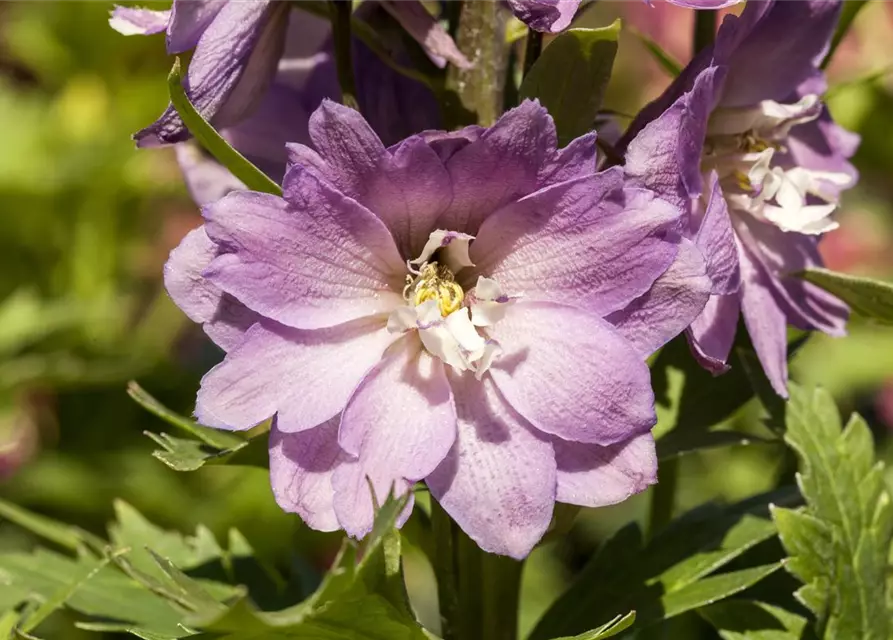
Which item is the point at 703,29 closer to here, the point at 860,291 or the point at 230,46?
the point at 860,291

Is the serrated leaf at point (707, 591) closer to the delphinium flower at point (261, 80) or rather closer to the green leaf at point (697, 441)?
the green leaf at point (697, 441)

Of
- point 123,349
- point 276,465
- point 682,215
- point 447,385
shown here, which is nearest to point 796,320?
point 682,215

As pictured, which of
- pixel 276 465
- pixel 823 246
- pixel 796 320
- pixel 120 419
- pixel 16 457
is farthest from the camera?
pixel 823 246

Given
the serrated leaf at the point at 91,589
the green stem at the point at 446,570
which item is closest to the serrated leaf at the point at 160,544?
the serrated leaf at the point at 91,589

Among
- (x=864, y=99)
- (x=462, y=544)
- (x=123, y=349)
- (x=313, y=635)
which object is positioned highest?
(x=313, y=635)

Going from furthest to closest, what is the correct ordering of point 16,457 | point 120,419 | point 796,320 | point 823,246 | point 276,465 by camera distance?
1. point 823,246
2. point 120,419
3. point 16,457
4. point 796,320
5. point 276,465

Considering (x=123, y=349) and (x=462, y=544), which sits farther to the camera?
(x=123, y=349)

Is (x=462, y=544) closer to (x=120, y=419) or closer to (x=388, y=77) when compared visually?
(x=388, y=77)
